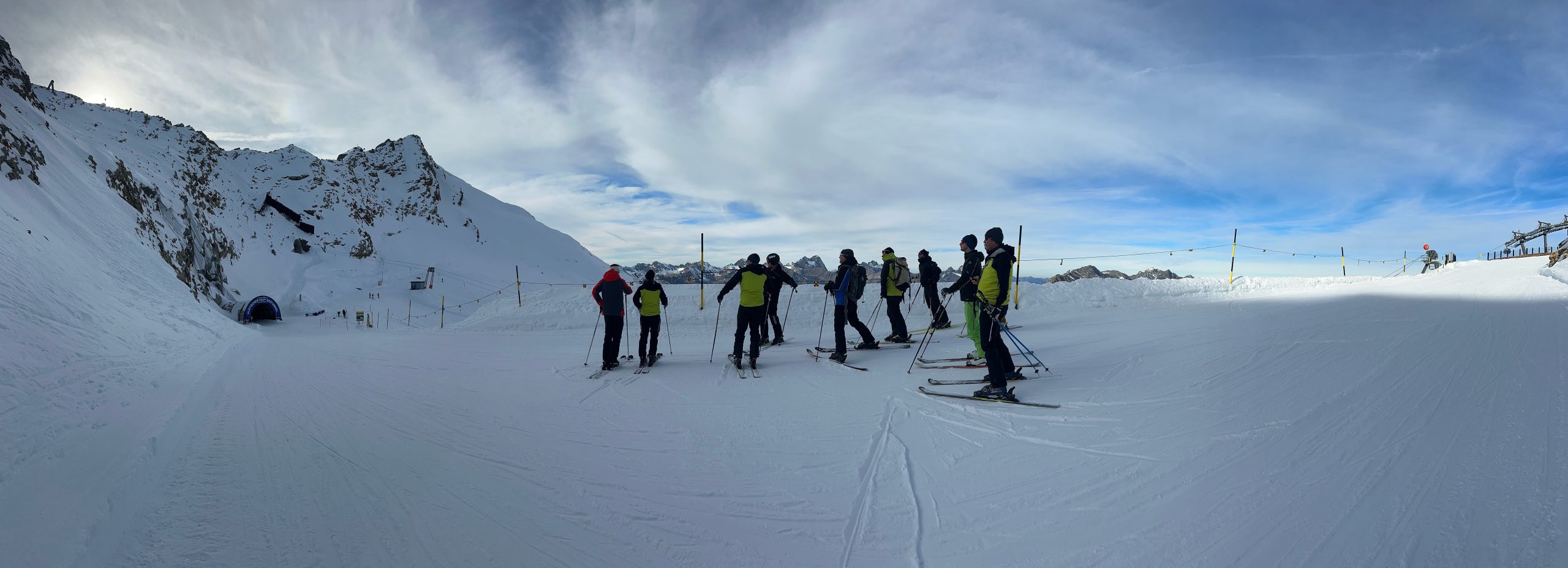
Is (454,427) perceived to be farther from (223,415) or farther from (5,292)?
(5,292)

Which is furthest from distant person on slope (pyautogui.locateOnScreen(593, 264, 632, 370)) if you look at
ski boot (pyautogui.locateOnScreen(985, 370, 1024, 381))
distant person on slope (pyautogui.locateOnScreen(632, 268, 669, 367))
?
ski boot (pyautogui.locateOnScreen(985, 370, 1024, 381))

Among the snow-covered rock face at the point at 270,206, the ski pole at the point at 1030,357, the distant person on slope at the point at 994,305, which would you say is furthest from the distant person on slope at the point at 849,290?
the snow-covered rock face at the point at 270,206

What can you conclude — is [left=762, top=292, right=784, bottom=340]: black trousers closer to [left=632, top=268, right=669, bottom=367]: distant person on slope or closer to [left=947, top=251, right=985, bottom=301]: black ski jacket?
[left=632, top=268, right=669, bottom=367]: distant person on slope

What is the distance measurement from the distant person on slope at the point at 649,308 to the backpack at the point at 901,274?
433 centimetres

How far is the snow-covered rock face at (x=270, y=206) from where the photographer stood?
70.2 feet

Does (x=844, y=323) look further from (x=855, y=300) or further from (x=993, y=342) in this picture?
(x=993, y=342)

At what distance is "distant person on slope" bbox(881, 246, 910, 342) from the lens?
1082 centimetres

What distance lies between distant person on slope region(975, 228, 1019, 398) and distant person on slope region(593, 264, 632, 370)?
560cm

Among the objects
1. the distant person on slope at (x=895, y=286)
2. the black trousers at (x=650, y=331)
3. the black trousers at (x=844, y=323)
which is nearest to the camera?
the black trousers at (x=650, y=331)

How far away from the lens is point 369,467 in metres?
4.32

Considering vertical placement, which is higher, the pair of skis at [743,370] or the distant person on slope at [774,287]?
the distant person on slope at [774,287]

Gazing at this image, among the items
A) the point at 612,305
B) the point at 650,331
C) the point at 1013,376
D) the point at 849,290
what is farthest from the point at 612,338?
the point at 1013,376

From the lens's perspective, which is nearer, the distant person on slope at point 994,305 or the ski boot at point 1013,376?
the distant person on slope at point 994,305

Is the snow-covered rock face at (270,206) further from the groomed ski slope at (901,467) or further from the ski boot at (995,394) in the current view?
the ski boot at (995,394)
